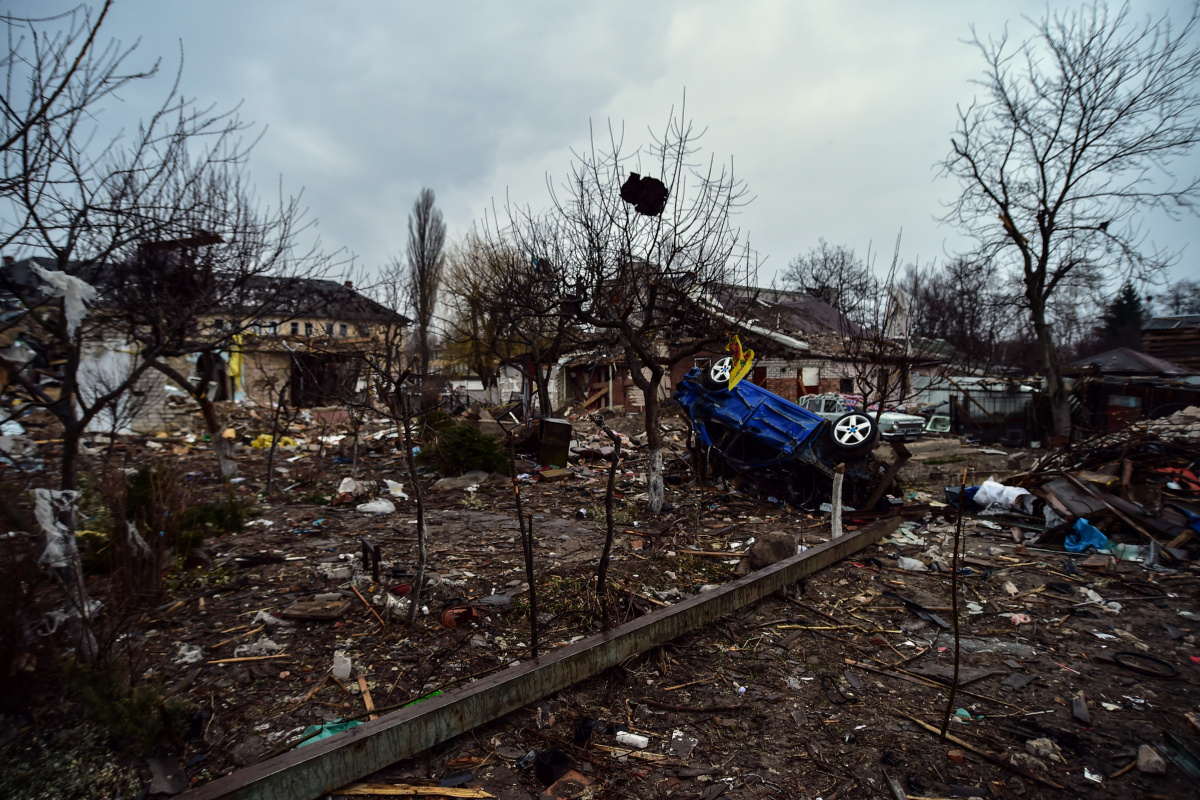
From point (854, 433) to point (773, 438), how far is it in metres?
1.25

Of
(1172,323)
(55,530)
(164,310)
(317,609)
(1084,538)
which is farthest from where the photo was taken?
(1172,323)

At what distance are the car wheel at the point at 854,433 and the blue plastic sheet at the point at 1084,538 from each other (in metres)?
2.43

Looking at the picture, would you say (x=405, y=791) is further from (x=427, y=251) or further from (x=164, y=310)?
(x=427, y=251)

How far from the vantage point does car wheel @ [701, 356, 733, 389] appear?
952 centimetres

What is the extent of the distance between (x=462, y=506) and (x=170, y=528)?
12.7ft

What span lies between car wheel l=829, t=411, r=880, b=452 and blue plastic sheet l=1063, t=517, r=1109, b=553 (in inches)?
95.8

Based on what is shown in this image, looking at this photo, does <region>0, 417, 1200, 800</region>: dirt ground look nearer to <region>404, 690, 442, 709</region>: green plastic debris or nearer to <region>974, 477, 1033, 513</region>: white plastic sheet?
<region>404, 690, 442, 709</region>: green plastic debris

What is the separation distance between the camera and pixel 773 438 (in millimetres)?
8562

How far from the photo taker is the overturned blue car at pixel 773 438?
773 cm

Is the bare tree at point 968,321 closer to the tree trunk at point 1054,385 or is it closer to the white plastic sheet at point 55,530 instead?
the tree trunk at point 1054,385

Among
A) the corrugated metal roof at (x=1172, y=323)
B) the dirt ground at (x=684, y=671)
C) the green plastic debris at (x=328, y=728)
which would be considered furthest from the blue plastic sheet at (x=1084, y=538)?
the corrugated metal roof at (x=1172, y=323)

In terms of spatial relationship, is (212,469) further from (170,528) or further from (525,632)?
(525,632)

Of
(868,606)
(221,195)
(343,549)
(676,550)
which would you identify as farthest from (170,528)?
(868,606)

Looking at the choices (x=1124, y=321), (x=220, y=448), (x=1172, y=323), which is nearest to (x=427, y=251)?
(x=220, y=448)
